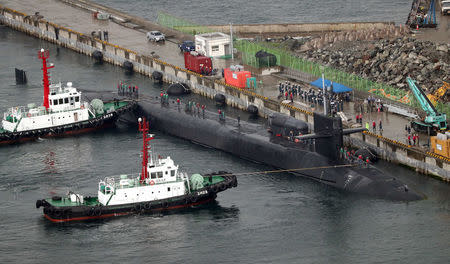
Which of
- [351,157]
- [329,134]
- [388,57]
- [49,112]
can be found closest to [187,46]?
[388,57]

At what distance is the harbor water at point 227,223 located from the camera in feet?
271

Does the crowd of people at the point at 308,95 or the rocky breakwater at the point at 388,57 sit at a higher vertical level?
the rocky breakwater at the point at 388,57

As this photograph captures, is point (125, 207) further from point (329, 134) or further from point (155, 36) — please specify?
point (155, 36)

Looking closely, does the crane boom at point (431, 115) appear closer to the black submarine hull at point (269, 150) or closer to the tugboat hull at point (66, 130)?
the black submarine hull at point (269, 150)

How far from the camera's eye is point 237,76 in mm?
122438

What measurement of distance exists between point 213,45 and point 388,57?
75.7 ft

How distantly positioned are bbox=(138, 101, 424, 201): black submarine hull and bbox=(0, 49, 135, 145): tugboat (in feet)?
17.3

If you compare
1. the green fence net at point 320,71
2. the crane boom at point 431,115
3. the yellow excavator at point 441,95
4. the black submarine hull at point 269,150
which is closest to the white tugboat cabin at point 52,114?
the black submarine hull at point 269,150

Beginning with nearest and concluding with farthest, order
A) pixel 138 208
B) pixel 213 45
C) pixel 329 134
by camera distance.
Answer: pixel 138 208 → pixel 329 134 → pixel 213 45

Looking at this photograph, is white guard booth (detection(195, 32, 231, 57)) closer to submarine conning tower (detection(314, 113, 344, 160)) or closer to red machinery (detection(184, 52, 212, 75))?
red machinery (detection(184, 52, 212, 75))

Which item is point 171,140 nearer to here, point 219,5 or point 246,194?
point 246,194

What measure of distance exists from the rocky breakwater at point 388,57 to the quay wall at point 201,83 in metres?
12.4

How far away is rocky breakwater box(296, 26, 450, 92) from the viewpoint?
11481 centimetres

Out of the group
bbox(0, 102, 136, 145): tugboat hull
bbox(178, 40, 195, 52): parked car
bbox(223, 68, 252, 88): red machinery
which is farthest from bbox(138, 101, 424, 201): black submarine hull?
bbox(178, 40, 195, 52): parked car
